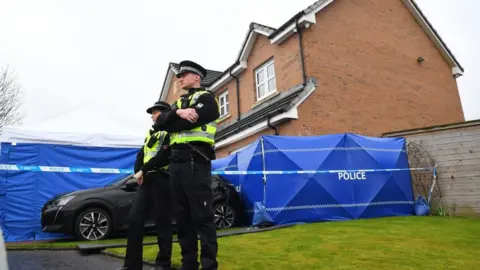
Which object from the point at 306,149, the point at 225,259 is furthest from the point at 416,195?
the point at 225,259

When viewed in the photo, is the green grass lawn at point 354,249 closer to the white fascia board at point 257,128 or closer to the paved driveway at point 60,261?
the paved driveway at point 60,261

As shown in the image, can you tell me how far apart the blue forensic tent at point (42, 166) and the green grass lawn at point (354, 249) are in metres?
3.82

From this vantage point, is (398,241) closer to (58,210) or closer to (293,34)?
(58,210)

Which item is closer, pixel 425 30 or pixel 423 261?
pixel 423 261

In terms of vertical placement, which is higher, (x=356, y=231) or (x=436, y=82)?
(x=436, y=82)

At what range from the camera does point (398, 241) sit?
17.5 feet

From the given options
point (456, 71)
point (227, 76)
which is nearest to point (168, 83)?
point (227, 76)

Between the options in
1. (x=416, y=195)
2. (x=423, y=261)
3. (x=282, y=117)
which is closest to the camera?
(x=423, y=261)

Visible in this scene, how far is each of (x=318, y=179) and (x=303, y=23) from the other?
6.13 meters

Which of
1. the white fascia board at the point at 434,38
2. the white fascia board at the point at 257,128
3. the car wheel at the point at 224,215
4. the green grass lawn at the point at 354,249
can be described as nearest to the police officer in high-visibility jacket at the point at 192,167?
the green grass lawn at the point at 354,249

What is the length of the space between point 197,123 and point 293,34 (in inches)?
409

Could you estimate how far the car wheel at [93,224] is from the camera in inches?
298

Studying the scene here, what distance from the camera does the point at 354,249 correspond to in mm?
4750

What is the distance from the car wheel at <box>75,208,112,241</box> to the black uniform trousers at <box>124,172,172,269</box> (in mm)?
4161
